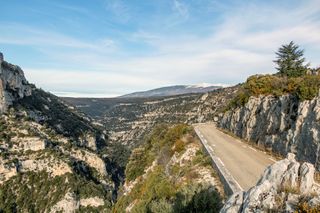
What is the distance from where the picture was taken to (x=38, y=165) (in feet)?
432

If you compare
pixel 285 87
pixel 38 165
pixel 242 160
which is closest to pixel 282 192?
pixel 242 160

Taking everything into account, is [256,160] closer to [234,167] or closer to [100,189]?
[234,167]

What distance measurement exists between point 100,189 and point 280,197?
136588 millimetres

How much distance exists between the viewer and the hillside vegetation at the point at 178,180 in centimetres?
1279

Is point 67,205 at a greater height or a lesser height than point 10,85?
lesser

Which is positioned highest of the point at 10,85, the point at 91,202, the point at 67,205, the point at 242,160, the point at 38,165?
the point at 10,85

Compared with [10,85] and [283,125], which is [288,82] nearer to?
[283,125]

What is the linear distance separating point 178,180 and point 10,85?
513 feet

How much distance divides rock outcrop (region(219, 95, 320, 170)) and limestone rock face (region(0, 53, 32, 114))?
132004mm

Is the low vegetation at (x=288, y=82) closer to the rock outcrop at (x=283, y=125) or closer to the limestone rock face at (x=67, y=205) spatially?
the rock outcrop at (x=283, y=125)

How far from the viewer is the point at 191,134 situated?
30578 millimetres

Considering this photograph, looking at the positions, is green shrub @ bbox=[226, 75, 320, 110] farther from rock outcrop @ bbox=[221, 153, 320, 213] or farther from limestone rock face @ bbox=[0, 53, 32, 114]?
limestone rock face @ bbox=[0, 53, 32, 114]

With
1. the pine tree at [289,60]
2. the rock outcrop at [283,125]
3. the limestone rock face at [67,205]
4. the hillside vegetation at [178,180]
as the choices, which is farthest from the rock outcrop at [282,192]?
the limestone rock face at [67,205]

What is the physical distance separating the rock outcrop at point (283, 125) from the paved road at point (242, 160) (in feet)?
3.64
